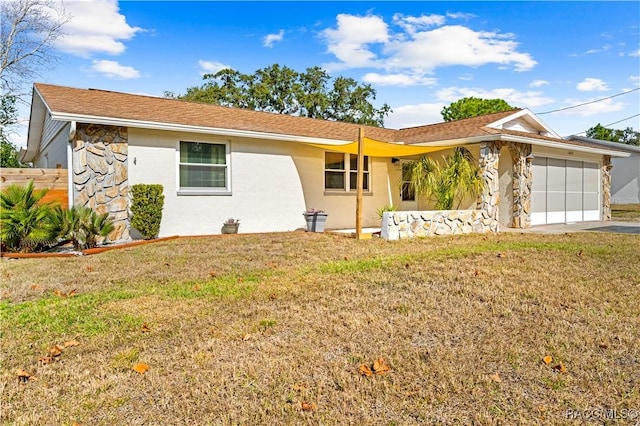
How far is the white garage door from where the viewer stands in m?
15.6

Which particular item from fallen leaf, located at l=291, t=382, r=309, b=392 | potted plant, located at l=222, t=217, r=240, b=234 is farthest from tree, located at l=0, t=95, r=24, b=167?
fallen leaf, located at l=291, t=382, r=309, b=392

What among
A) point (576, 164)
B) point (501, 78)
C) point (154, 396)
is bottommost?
point (154, 396)

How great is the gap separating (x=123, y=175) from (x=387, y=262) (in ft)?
23.9

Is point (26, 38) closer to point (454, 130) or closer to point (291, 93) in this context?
point (291, 93)

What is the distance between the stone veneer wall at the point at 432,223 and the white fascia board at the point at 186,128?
3950 millimetres

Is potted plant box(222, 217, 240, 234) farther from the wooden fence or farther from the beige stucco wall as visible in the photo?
the wooden fence

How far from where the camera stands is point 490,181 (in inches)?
538

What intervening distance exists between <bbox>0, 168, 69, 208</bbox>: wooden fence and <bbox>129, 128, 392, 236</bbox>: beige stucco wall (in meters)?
1.71

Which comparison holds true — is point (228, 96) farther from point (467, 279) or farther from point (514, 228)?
point (467, 279)

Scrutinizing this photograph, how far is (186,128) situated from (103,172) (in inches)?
93.6

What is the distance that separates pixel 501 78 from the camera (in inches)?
1061

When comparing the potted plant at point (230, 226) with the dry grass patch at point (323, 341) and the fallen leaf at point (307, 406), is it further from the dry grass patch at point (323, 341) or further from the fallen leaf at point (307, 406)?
the fallen leaf at point (307, 406)

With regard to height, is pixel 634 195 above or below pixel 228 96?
below

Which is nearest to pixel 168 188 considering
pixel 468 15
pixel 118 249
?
pixel 118 249
